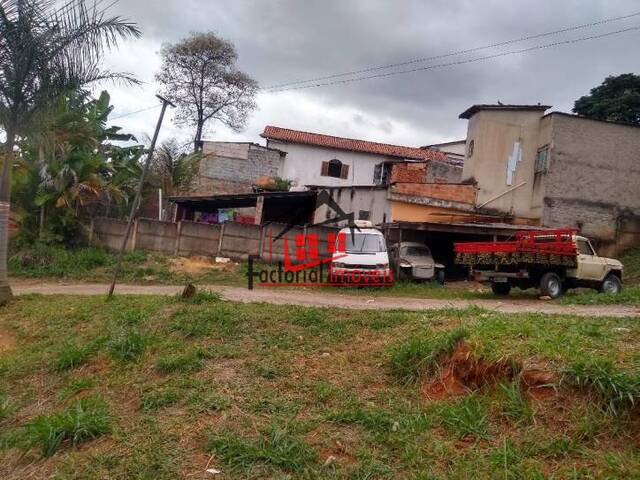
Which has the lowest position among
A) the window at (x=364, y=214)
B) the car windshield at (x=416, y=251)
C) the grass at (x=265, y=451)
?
the grass at (x=265, y=451)

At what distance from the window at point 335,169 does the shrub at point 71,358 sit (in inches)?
1140

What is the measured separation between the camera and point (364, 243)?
15.2m

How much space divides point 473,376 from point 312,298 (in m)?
7.86

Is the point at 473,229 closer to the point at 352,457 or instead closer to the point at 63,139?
the point at 63,139

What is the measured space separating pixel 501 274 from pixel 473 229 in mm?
5520

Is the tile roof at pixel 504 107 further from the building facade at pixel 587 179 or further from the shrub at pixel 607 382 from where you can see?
the shrub at pixel 607 382

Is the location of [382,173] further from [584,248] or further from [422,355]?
[422,355]

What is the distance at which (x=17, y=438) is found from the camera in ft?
14.3

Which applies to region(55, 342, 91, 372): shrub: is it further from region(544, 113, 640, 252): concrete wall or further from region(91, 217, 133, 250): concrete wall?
region(544, 113, 640, 252): concrete wall

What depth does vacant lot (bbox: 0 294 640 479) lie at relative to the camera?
135 inches

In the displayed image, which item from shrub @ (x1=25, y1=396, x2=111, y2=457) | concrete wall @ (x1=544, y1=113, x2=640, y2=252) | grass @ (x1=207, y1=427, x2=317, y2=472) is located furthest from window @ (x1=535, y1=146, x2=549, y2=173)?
shrub @ (x1=25, y1=396, x2=111, y2=457)

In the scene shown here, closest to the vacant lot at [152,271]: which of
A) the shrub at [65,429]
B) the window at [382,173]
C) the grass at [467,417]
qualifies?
the grass at [467,417]

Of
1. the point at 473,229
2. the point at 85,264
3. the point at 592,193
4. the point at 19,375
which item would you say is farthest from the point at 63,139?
the point at 592,193

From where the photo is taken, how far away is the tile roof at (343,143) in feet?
111
